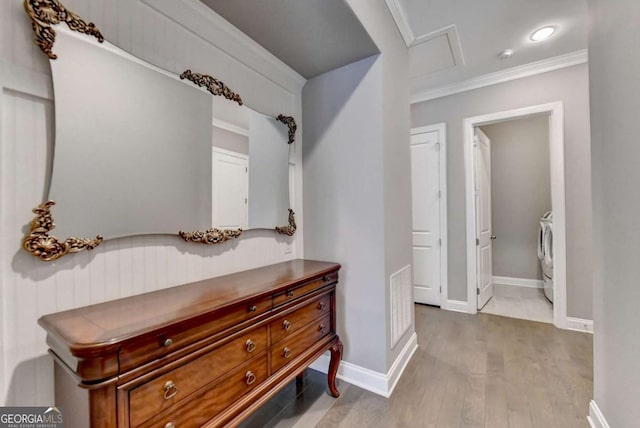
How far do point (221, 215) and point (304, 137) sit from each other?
1068 mm

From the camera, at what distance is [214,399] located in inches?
44.5

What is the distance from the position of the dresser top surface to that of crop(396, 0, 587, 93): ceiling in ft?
7.31

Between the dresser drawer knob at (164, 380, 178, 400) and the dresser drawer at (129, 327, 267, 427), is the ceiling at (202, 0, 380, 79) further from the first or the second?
the dresser drawer knob at (164, 380, 178, 400)

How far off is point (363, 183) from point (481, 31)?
189cm

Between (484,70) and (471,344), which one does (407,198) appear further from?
(484,70)

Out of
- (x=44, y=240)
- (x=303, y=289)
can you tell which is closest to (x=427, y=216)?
(x=303, y=289)

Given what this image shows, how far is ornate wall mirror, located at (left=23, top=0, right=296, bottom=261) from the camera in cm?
107

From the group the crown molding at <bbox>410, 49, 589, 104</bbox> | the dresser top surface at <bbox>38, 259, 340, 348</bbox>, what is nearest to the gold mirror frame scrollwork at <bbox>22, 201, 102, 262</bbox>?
the dresser top surface at <bbox>38, 259, 340, 348</bbox>

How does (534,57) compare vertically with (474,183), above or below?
above

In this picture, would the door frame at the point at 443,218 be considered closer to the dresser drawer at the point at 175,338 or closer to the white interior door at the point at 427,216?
the white interior door at the point at 427,216

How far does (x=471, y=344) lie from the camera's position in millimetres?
2570

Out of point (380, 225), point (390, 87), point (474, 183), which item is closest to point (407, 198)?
point (380, 225)

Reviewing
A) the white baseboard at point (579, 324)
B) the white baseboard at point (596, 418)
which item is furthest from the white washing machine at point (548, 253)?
the white baseboard at point (596, 418)

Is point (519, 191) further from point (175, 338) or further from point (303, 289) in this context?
point (175, 338)
